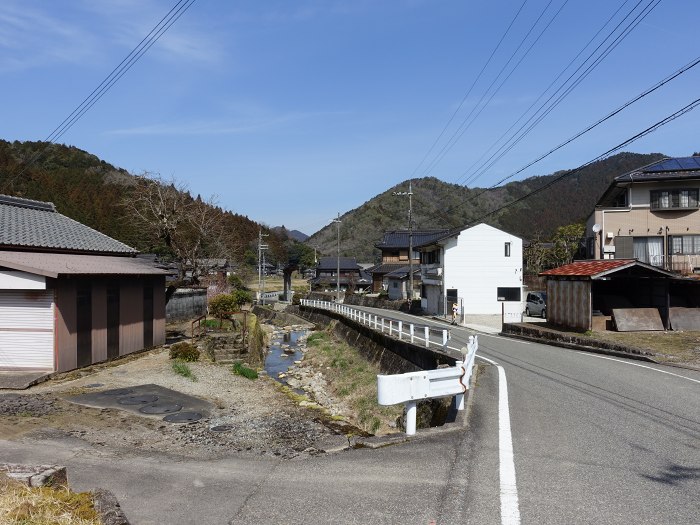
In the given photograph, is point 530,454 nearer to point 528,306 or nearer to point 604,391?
point 604,391

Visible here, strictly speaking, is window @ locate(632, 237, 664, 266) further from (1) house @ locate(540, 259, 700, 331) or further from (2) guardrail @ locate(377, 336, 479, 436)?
(2) guardrail @ locate(377, 336, 479, 436)

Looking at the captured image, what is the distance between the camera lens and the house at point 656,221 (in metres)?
26.3

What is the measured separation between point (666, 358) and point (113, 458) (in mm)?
13670

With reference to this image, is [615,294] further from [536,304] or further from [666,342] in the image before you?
[536,304]

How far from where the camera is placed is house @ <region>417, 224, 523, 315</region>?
118 ft

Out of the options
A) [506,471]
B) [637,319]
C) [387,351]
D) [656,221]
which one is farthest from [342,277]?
[506,471]

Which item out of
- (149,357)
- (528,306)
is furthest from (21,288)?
(528,306)

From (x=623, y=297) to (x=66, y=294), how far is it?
20252 mm

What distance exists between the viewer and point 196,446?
327 inches

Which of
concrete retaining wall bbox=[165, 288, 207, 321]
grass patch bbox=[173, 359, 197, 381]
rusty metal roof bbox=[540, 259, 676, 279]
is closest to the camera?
grass patch bbox=[173, 359, 197, 381]

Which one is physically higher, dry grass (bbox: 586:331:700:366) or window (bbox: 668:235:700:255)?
window (bbox: 668:235:700:255)

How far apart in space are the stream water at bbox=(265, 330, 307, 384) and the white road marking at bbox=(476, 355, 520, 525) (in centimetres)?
1275

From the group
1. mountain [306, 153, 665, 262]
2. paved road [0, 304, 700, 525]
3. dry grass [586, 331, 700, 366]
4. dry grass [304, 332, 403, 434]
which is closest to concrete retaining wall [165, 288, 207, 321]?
dry grass [304, 332, 403, 434]

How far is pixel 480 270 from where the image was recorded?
3606 centimetres
